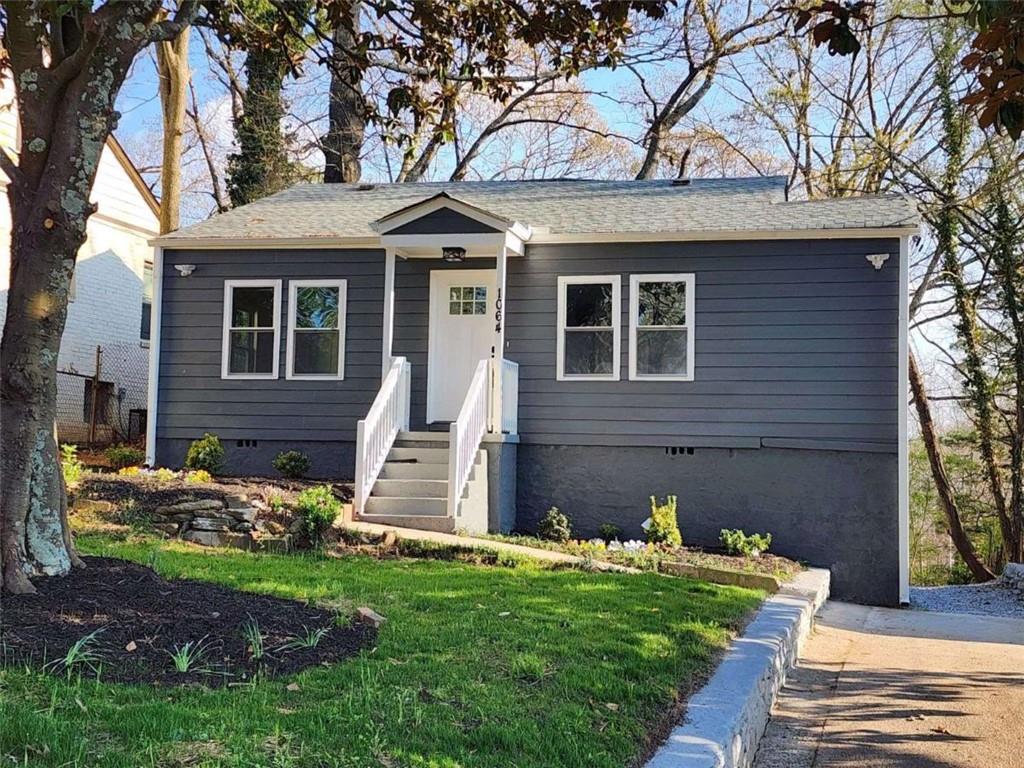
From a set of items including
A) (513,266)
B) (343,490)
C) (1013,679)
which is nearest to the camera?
(1013,679)

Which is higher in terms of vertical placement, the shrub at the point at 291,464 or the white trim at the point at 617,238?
the white trim at the point at 617,238

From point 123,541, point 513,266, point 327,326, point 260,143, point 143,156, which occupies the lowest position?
point 123,541

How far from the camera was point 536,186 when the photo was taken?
1509 cm

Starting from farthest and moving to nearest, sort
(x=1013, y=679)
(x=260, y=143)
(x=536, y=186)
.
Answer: (x=260, y=143) < (x=536, y=186) < (x=1013, y=679)

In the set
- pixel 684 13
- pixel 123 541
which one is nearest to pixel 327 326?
pixel 123 541

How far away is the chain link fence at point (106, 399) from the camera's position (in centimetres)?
1662

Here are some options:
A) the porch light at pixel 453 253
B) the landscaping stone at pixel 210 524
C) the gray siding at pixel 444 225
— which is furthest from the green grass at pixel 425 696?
the porch light at pixel 453 253

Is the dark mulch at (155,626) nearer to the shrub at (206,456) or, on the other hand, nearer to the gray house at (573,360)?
the gray house at (573,360)

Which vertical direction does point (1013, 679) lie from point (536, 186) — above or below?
below

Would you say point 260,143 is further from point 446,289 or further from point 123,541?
point 123,541

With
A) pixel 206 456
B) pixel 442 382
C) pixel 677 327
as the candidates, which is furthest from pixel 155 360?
pixel 677 327

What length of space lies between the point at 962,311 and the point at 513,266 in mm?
8892

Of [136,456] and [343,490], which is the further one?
[136,456]

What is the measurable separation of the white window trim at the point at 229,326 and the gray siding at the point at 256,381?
71 millimetres
